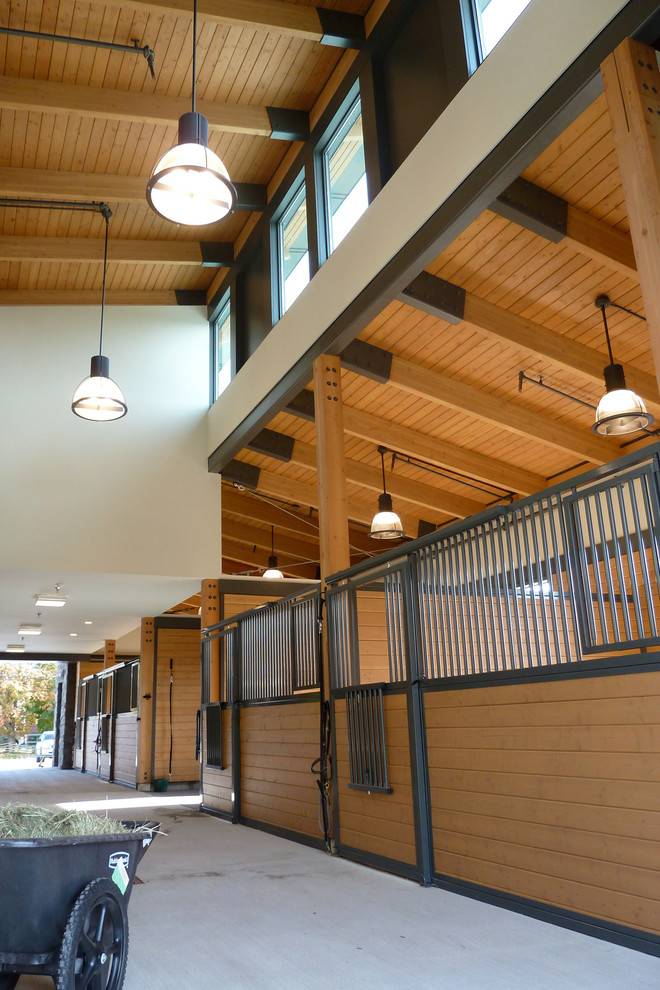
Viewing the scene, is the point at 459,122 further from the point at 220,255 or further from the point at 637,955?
the point at 220,255

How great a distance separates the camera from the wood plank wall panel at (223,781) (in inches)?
293

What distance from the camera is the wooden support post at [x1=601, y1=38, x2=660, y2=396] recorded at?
10.3 feet

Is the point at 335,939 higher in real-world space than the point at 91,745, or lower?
lower

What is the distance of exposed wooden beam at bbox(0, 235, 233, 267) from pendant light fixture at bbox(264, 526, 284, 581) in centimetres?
368

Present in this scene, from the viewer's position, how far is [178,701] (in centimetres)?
1130

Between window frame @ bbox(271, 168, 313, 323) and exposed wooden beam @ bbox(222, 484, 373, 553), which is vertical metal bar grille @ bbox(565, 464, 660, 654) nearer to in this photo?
window frame @ bbox(271, 168, 313, 323)

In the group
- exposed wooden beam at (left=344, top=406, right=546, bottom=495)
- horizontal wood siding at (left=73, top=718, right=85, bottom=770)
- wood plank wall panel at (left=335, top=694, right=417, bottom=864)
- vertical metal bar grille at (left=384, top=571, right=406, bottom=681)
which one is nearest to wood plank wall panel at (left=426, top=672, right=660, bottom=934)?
wood plank wall panel at (left=335, top=694, right=417, bottom=864)

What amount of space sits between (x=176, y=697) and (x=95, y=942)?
30.5 ft

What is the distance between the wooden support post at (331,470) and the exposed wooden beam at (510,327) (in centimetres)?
97

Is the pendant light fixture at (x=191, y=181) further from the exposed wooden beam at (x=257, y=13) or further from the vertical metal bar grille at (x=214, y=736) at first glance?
the vertical metal bar grille at (x=214, y=736)

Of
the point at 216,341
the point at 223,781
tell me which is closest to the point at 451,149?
the point at 216,341

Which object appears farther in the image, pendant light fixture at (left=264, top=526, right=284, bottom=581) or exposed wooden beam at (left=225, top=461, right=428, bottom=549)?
exposed wooden beam at (left=225, top=461, right=428, bottom=549)

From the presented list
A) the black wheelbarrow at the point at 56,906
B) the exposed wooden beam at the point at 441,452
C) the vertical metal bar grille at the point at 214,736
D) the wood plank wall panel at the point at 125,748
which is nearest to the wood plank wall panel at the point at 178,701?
the wood plank wall panel at the point at 125,748

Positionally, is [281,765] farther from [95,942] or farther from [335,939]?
[95,942]
